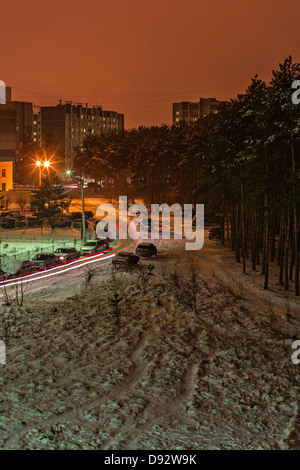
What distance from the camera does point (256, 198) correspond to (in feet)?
91.5

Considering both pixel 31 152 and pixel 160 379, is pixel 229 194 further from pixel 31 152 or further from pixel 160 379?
pixel 31 152

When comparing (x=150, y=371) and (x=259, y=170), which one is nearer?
(x=150, y=371)

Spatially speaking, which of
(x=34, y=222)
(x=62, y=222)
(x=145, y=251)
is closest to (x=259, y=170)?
(x=145, y=251)

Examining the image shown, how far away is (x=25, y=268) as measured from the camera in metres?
31.2

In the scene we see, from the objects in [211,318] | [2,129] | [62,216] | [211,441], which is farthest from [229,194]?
[2,129]

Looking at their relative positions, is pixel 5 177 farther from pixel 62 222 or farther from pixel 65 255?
pixel 65 255

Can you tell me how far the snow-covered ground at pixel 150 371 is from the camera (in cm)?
1053

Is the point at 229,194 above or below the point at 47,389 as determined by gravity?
above

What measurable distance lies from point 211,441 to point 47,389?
187 inches

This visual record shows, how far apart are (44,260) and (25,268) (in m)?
2.17

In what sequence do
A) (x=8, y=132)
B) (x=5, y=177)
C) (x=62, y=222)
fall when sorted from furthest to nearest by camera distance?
(x=8, y=132), (x=5, y=177), (x=62, y=222)

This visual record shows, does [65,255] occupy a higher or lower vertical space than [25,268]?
higher

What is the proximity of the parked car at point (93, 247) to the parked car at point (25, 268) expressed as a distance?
7602mm

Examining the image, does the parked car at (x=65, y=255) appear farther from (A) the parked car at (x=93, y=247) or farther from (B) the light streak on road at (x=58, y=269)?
(A) the parked car at (x=93, y=247)
